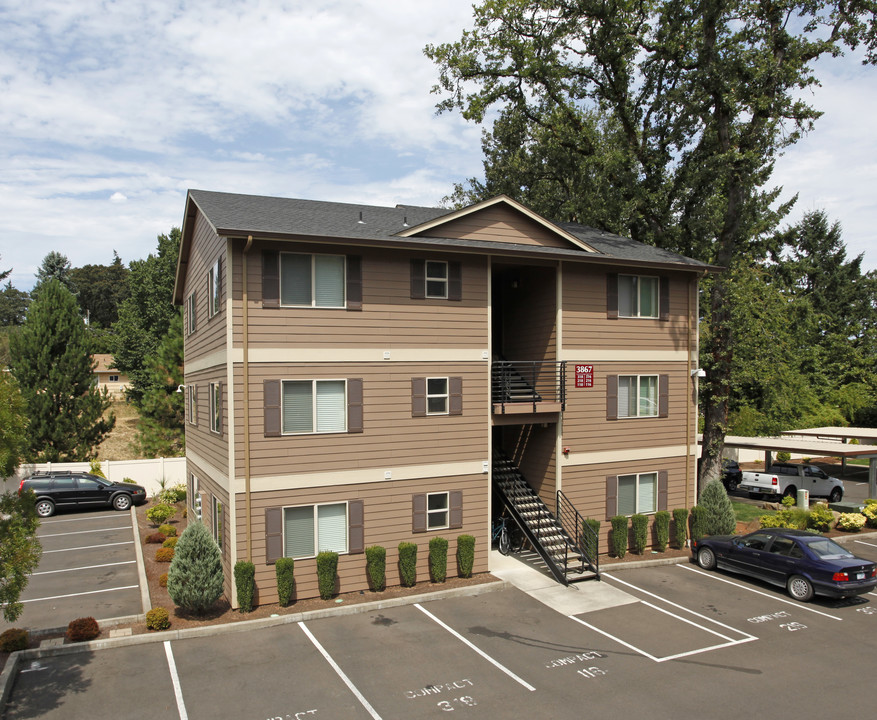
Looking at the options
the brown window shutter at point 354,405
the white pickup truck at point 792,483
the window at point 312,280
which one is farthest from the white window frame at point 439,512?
the white pickup truck at point 792,483

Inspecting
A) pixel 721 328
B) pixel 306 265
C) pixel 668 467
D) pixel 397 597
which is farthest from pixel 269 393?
pixel 721 328

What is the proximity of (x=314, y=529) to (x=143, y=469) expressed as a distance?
772 inches

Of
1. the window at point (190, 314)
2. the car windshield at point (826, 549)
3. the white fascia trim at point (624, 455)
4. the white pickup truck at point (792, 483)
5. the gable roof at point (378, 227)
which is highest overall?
the gable roof at point (378, 227)

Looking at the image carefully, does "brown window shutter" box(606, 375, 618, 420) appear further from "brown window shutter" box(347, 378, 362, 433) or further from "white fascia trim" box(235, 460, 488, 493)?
"brown window shutter" box(347, 378, 362, 433)

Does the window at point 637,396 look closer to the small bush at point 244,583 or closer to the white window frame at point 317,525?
the white window frame at point 317,525

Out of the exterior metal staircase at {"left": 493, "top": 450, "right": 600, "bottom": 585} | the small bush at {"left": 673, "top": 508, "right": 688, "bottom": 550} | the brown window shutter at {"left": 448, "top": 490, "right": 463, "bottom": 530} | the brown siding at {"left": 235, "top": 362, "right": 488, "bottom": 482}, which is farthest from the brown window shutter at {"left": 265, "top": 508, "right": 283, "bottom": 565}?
the small bush at {"left": 673, "top": 508, "right": 688, "bottom": 550}

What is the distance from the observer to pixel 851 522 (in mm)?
22734

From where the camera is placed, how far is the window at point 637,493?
1970 centimetres

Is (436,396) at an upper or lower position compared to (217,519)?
upper

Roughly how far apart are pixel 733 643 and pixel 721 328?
14.3 metres

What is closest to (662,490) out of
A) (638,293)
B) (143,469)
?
(638,293)

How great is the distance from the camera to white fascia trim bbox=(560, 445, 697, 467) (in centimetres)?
1878

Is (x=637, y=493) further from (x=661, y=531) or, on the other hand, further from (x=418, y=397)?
(x=418, y=397)

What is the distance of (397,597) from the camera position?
15.4 meters
